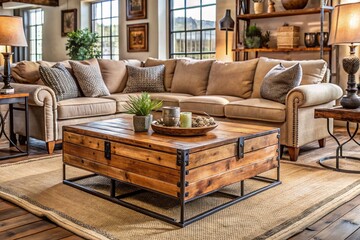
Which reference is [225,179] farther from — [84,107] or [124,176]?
[84,107]

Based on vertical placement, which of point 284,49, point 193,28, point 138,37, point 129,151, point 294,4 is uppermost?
point 294,4

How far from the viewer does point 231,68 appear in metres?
4.90

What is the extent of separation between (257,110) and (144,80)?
5.92 ft

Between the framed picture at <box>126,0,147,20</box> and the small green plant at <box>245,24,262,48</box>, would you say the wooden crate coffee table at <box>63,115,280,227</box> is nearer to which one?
the small green plant at <box>245,24,262,48</box>

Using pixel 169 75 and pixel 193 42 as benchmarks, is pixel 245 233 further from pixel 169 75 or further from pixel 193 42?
pixel 193 42

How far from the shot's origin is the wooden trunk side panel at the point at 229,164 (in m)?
2.37

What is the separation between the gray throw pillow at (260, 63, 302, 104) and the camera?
4012mm

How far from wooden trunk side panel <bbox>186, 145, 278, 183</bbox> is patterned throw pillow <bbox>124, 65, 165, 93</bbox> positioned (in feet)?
8.44

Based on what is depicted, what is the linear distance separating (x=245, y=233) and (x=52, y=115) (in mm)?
2546

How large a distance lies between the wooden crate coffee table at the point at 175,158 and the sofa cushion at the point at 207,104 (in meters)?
1.22

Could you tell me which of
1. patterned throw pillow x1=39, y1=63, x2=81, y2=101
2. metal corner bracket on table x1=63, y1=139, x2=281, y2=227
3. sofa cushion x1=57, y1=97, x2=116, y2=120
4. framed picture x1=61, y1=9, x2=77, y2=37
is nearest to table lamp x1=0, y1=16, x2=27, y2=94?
patterned throw pillow x1=39, y1=63, x2=81, y2=101

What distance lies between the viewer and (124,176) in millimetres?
2633

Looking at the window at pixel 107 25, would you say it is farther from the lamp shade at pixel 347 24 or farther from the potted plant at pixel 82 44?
the lamp shade at pixel 347 24

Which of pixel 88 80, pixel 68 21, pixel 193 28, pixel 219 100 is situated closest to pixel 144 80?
pixel 88 80
